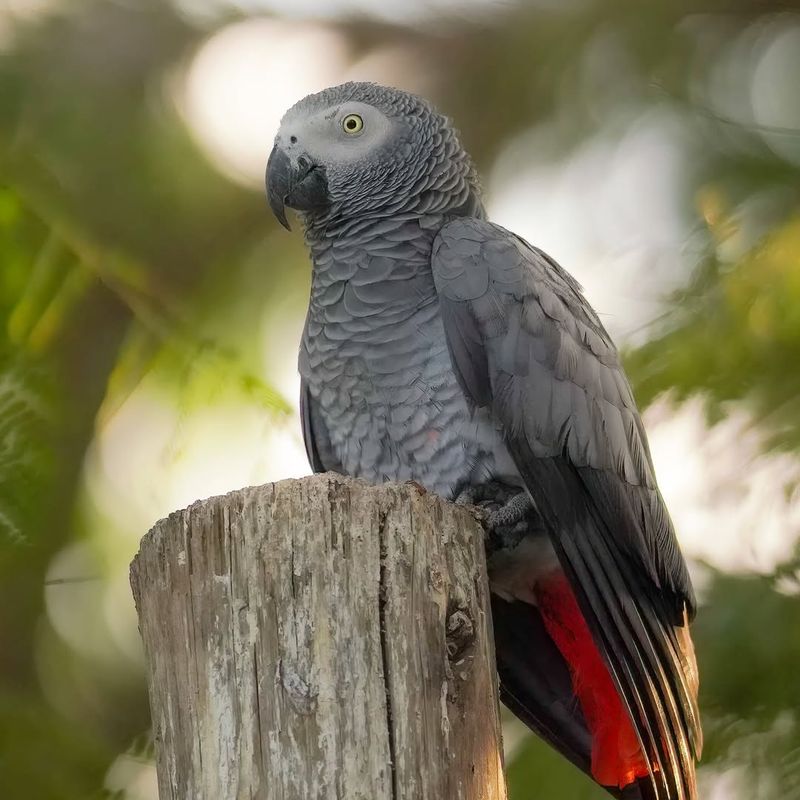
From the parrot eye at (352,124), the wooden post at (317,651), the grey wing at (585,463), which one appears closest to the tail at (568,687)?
the grey wing at (585,463)

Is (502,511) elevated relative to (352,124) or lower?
lower

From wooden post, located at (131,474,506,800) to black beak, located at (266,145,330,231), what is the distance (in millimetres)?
1070

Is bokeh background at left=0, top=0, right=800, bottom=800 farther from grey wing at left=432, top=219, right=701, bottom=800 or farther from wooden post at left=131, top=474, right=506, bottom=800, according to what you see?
wooden post at left=131, top=474, right=506, bottom=800

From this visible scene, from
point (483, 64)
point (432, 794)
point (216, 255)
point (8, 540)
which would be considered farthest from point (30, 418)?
point (483, 64)

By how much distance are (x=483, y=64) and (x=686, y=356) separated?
1.26m

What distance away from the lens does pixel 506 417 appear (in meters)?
2.17

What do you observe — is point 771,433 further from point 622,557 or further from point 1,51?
point 1,51

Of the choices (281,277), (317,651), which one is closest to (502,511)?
(317,651)

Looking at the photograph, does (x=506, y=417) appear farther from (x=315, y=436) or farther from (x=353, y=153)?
(x=353, y=153)

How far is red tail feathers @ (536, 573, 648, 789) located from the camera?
2217 mm

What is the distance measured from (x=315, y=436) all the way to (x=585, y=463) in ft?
2.40

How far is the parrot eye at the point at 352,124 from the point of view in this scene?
2.58m

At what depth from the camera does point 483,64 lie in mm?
3592

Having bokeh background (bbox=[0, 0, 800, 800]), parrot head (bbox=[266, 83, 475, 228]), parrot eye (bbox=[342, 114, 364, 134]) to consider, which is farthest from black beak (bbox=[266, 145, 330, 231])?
bokeh background (bbox=[0, 0, 800, 800])
